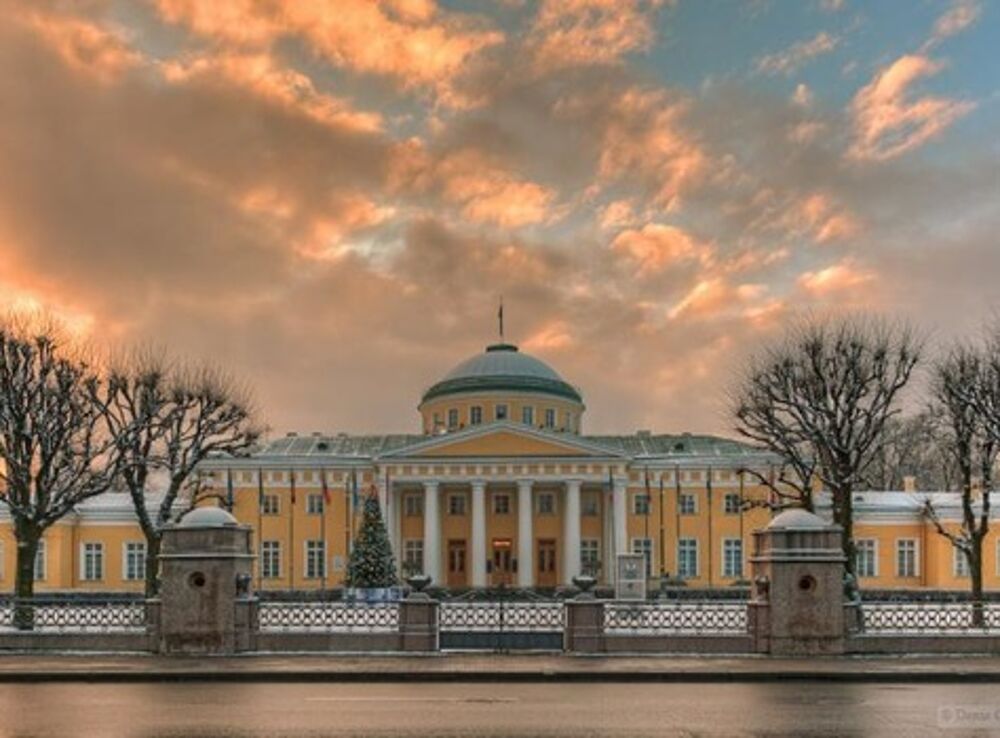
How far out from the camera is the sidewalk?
66.2ft

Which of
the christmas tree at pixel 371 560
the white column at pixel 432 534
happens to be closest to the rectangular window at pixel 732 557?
the white column at pixel 432 534

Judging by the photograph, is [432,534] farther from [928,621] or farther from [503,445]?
[928,621]

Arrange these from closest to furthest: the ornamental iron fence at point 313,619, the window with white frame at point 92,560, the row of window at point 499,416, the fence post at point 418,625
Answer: the fence post at point 418,625
the ornamental iron fence at point 313,619
the window with white frame at point 92,560
the row of window at point 499,416

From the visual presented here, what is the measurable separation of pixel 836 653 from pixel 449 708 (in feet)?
34.6

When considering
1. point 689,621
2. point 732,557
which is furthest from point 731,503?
point 689,621

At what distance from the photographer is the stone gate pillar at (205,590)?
78.2 feet

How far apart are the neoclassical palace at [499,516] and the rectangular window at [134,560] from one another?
0.20ft

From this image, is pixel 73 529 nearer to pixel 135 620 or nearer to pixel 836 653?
pixel 135 620

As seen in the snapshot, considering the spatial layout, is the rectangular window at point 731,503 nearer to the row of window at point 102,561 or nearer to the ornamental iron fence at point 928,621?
the row of window at point 102,561

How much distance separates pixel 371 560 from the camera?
163 ft

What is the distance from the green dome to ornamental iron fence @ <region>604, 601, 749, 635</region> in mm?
57875

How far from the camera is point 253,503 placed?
253ft

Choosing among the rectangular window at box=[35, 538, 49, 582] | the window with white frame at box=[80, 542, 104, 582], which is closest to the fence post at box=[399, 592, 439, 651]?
the rectangular window at box=[35, 538, 49, 582]

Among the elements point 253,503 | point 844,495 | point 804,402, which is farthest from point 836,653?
point 253,503
